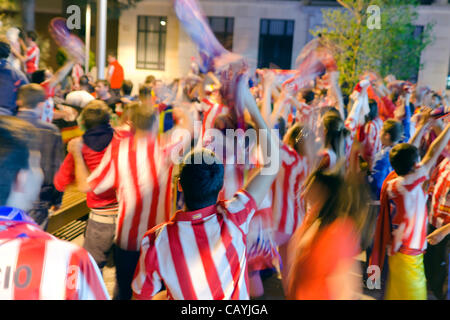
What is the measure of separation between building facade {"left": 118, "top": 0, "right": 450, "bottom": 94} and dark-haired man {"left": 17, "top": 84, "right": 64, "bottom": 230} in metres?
19.3

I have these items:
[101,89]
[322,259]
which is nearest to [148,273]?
[322,259]

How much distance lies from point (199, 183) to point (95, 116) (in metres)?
2.02

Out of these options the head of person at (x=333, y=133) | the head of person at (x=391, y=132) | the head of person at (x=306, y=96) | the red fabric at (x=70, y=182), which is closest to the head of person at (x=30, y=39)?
the head of person at (x=306, y=96)

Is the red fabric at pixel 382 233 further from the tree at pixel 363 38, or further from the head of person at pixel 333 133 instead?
the tree at pixel 363 38

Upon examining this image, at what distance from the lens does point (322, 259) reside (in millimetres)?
2453

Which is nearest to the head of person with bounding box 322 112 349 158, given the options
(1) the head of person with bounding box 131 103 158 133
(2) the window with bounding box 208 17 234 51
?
(1) the head of person with bounding box 131 103 158 133

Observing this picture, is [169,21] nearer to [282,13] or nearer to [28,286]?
[282,13]

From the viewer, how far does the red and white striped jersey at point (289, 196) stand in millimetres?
3945

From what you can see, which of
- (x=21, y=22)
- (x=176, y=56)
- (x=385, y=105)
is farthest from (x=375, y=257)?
(x=176, y=56)

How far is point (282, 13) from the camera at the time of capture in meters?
23.4

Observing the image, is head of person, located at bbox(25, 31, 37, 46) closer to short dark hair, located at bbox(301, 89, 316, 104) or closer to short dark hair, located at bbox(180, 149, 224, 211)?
short dark hair, located at bbox(301, 89, 316, 104)

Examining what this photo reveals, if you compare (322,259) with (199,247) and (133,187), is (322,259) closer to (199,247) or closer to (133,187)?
(199,247)

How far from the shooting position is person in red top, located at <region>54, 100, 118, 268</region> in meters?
3.49
